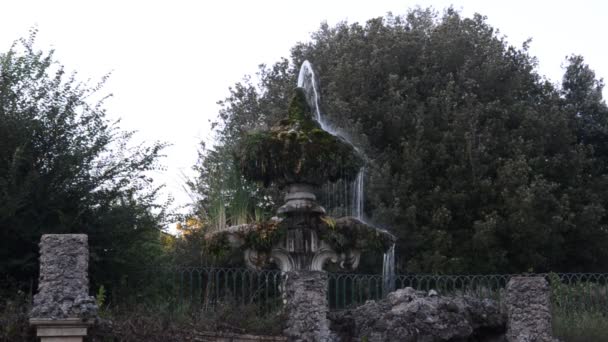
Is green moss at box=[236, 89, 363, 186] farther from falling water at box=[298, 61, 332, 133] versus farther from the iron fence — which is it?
falling water at box=[298, 61, 332, 133]

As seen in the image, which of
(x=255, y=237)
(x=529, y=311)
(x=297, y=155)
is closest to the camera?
(x=529, y=311)

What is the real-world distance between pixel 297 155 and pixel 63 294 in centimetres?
428

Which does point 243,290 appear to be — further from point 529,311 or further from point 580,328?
point 580,328

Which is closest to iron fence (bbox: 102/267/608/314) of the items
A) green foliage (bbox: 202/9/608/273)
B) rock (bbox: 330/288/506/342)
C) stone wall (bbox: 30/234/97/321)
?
rock (bbox: 330/288/506/342)

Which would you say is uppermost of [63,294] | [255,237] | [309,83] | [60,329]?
[309,83]

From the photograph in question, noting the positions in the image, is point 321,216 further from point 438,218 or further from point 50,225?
point 438,218

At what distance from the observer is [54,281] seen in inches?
270

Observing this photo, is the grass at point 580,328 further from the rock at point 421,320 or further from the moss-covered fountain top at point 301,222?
the moss-covered fountain top at point 301,222

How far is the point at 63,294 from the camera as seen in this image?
6781 millimetres

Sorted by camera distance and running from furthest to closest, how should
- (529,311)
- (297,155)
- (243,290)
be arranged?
(297,155) < (243,290) < (529,311)

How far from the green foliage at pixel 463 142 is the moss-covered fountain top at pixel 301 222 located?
8.71 meters

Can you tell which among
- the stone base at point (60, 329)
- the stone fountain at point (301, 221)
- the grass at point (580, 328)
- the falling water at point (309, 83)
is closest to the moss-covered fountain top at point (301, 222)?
the stone fountain at point (301, 221)

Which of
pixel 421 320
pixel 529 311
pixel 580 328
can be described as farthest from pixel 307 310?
pixel 580 328

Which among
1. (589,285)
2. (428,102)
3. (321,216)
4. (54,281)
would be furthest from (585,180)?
(54,281)
